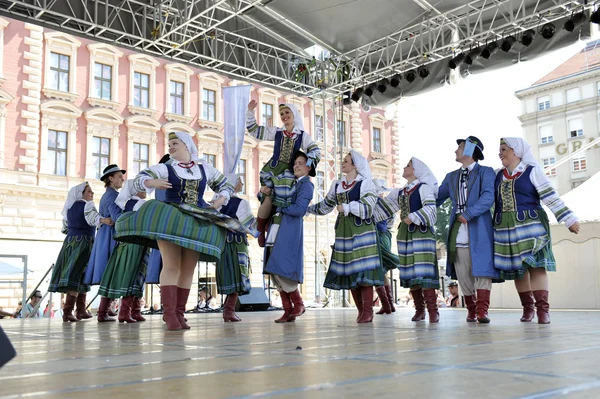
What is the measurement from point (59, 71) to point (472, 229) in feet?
58.2

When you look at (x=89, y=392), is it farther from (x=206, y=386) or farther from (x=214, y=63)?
(x=214, y=63)

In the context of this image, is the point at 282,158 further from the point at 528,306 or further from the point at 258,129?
the point at 528,306

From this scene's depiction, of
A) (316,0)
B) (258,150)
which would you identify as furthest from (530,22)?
(258,150)

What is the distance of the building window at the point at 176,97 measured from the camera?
22547 mm

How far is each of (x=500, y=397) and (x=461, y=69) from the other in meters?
9.51

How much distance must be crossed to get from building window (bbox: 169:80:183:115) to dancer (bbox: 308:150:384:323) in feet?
59.5

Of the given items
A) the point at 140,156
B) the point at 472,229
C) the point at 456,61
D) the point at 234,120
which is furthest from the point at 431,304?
the point at 140,156

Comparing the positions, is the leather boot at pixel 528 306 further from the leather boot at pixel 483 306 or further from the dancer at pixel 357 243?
the dancer at pixel 357 243

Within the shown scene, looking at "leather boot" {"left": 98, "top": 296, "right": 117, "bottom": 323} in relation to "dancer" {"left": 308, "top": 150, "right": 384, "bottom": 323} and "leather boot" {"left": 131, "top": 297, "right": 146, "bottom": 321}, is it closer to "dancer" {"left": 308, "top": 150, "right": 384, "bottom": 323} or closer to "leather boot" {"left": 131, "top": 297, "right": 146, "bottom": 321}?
"leather boot" {"left": 131, "top": 297, "right": 146, "bottom": 321}

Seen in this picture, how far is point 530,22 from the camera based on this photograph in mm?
9320

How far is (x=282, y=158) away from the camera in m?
5.67

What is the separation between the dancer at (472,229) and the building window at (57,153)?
1648 centimetres

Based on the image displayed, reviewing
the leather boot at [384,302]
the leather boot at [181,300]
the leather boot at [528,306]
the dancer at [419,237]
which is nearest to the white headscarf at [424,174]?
the dancer at [419,237]

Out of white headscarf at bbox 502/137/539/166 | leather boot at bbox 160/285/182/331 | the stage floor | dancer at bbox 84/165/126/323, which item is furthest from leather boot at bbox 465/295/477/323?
dancer at bbox 84/165/126/323
